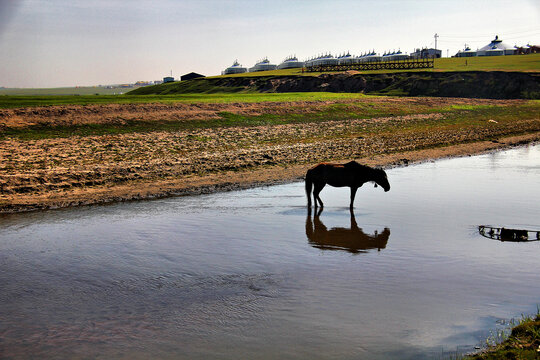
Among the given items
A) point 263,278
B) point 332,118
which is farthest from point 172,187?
point 332,118

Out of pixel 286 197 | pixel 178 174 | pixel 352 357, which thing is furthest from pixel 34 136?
pixel 352 357

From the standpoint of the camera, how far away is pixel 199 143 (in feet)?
96.4

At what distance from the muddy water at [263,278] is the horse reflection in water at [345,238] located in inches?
2.3

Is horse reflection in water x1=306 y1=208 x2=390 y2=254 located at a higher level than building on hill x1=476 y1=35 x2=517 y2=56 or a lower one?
lower

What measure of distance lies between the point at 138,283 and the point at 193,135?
21.8 m

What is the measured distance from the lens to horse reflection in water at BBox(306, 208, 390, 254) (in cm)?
1304

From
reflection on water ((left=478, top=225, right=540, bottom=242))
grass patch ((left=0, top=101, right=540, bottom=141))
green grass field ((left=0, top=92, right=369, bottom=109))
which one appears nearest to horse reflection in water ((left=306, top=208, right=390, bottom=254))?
reflection on water ((left=478, top=225, right=540, bottom=242))

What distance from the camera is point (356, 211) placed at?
16.7 metres

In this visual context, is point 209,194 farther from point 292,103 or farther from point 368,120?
point 292,103

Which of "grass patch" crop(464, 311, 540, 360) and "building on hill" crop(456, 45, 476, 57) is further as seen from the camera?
"building on hill" crop(456, 45, 476, 57)

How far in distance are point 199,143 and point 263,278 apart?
63.9ft

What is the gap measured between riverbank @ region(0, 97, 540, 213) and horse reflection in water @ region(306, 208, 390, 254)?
6.94 meters

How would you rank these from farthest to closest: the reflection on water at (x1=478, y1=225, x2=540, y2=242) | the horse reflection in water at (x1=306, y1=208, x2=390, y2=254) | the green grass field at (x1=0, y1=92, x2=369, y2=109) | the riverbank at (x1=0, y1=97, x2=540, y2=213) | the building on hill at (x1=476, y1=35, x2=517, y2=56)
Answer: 1. the building on hill at (x1=476, y1=35, x2=517, y2=56)
2. the green grass field at (x1=0, y1=92, x2=369, y2=109)
3. the riverbank at (x1=0, y1=97, x2=540, y2=213)
4. the reflection on water at (x1=478, y1=225, x2=540, y2=242)
5. the horse reflection in water at (x1=306, y1=208, x2=390, y2=254)

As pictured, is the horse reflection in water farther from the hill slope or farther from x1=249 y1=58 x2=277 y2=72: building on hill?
x1=249 y1=58 x2=277 y2=72: building on hill
